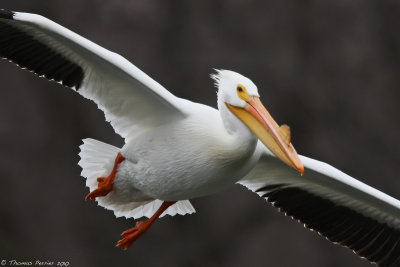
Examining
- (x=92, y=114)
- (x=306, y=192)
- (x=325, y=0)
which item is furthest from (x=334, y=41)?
(x=306, y=192)

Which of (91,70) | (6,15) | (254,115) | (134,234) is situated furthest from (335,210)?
(6,15)

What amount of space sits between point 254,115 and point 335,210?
135 centimetres

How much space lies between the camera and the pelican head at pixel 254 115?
13.6ft

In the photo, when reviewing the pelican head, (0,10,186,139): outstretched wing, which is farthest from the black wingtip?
the pelican head

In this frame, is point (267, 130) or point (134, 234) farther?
point (134, 234)

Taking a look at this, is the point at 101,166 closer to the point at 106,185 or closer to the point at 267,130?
the point at 106,185

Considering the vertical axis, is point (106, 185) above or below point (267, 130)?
below

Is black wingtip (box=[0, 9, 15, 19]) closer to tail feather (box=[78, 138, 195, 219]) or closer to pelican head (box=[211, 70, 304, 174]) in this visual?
tail feather (box=[78, 138, 195, 219])

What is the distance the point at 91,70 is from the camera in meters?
4.74

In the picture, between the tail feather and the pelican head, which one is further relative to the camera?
the tail feather

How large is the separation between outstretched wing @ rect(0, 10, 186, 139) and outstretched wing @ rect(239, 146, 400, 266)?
796 mm

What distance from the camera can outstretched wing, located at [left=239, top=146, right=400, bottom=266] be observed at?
522cm

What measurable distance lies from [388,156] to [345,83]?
829 mm

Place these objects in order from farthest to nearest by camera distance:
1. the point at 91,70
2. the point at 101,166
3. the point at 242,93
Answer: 1. the point at 101,166
2. the point at 91,70
3. the point at 242,93
